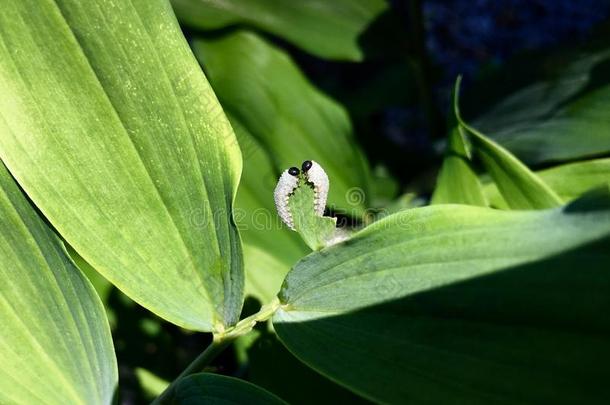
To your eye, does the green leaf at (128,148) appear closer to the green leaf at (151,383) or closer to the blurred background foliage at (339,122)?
the blurred background foliage at (339,122)

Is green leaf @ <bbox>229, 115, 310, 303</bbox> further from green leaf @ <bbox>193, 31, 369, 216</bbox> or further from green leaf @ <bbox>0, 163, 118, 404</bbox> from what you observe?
green leaf @ <bbox>0, 163, 118, 404</bbox>

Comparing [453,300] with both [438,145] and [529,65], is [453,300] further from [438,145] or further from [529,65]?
[529,65]

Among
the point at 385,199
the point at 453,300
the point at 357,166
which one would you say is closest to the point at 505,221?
the point at 453,300

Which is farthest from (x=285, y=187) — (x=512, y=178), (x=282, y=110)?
(x=282, y=110)

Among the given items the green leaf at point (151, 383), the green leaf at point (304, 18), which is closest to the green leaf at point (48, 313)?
the green leaf at point (151, 383)

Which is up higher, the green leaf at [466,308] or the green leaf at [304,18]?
the green leaf at [466,308]

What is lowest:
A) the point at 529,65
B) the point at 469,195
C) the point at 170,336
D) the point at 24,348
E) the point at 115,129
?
the point at 170,336
